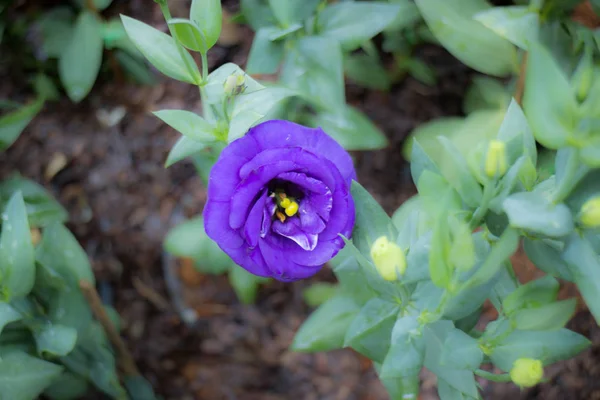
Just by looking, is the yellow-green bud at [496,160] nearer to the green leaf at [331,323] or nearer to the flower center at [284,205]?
the flower center at [284,205]

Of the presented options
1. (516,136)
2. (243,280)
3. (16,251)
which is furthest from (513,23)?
(16,251)

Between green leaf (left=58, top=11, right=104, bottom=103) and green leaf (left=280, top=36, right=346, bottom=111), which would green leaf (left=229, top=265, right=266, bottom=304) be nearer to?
green leaf (left=280, top=36, right=346, bottom=111)

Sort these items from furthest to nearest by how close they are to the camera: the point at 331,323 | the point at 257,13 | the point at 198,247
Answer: the point at 198,247, the point at 257,13, the point at 331,323

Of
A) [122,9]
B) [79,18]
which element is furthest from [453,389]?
[122,9]

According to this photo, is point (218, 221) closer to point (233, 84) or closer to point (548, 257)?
point (233, 84)

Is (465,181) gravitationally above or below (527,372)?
above

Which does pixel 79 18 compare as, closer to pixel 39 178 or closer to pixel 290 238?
pixel 39 178
